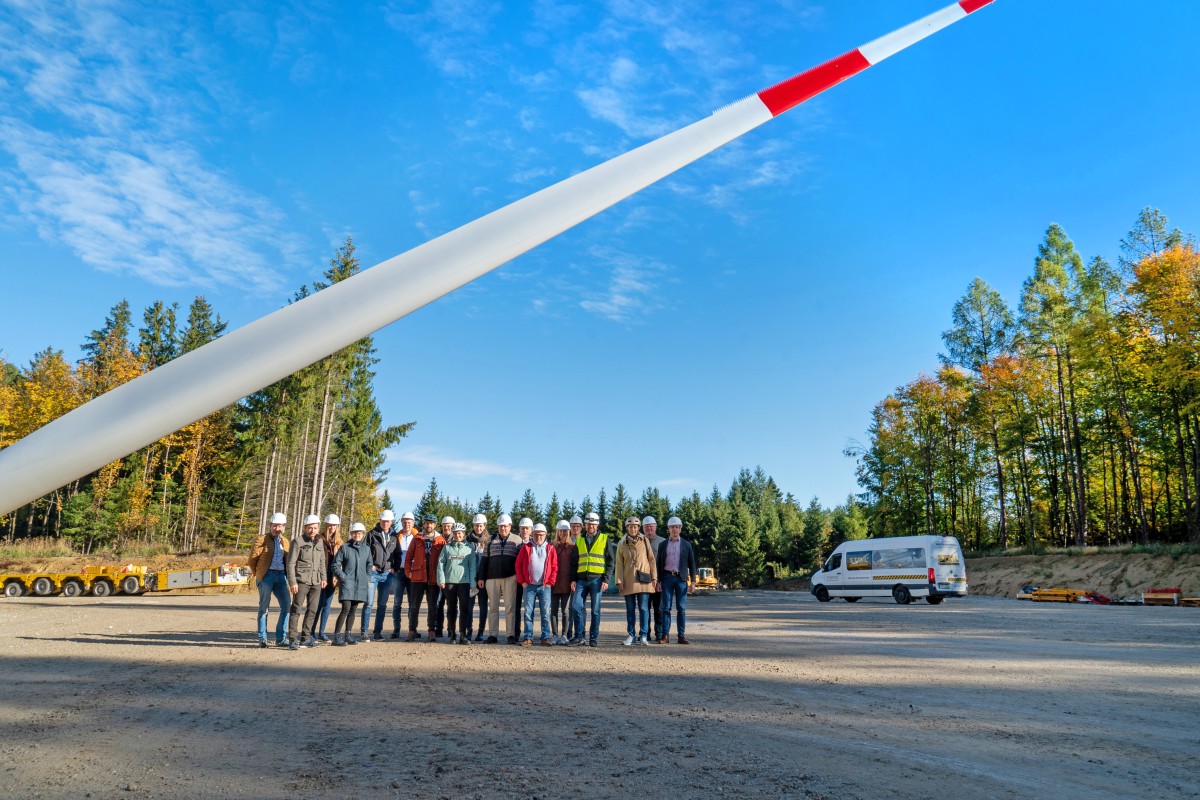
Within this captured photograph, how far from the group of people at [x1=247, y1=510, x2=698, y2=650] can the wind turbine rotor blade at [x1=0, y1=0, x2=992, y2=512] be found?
9.98 meters

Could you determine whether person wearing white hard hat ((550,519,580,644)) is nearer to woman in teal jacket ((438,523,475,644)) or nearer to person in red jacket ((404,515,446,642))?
woman in teal jacket ((438,523,475,644))

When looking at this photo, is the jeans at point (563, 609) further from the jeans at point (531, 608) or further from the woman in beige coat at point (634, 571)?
the woman in beige coat at point (634, 571)

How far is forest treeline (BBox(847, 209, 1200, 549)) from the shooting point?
3020cm

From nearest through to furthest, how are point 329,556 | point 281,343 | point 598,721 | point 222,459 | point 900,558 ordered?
point 281,343 < point 598,721 < point 329,556 < point 900,558 < point 222,459

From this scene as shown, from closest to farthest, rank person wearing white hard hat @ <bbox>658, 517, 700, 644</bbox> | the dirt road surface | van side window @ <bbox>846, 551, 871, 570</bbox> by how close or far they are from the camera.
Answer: the dirt road surface < person wearing white hard hat @ <bbox>658, 517, 700, 644</bbox> < van side window @ <bbox>846, 551, 871, 570</bbox>

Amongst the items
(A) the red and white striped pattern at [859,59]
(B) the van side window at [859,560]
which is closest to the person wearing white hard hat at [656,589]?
(A) the red and white striped pattern at [859,59]

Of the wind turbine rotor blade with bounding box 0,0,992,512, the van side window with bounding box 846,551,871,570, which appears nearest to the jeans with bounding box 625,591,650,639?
the wind turbine rotor blade with bounding box 0,0,992,512

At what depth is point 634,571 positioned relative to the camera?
1177 centimetres

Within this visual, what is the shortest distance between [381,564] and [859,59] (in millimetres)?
11788

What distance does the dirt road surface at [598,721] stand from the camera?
420cm

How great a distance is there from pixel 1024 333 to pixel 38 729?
44.9 meters

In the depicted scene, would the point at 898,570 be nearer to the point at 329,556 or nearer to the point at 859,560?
the point at 859,560

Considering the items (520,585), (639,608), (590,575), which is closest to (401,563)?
(520,585)

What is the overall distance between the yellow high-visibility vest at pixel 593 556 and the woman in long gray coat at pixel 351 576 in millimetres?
3311
